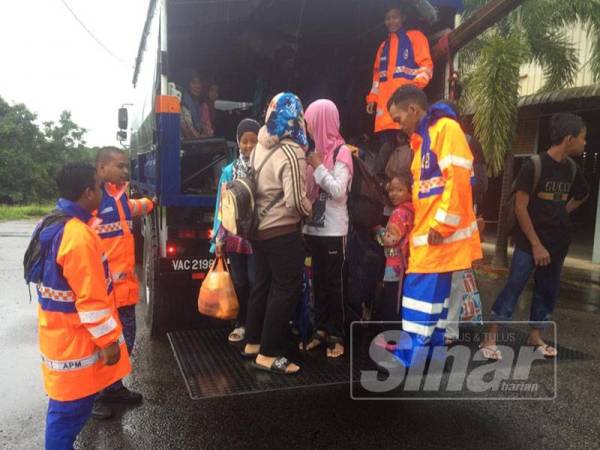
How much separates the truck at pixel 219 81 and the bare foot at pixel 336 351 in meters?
0.29

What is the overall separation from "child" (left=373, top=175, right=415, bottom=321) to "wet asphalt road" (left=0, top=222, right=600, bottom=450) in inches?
28.5

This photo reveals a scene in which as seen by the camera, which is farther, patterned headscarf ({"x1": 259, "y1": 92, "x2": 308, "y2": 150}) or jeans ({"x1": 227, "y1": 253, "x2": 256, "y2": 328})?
jeans ({"x1": 227, "y1": 253, "x2": 256, "y2": 328})

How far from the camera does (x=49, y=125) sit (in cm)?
2842

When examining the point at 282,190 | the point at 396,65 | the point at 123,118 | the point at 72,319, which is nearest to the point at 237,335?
the point at 282,190

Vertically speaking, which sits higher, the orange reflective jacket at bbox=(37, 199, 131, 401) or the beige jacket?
the beige jacket

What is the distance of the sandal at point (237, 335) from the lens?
378 centimetres

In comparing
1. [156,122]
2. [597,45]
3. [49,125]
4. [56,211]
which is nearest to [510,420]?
[56,211]

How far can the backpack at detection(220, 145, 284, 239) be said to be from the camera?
9.80 feet

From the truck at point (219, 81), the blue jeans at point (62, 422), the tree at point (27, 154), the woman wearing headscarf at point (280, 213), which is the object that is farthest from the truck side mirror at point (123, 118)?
the tree at point (27, 154)

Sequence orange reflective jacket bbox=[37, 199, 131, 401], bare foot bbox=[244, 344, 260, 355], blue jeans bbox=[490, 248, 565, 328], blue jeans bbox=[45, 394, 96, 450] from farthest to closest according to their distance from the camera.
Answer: blue jeans bbox=[490, 248, 565, 328], bare foot bbox=[244, 344, 260, 355], blue jeans bbox=[45, 394, 96, 450], orange reflective jacket bbox=[37, 199, 131, 401]

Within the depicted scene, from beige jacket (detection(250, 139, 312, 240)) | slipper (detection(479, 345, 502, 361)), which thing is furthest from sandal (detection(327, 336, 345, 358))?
slipper (detection(479, 345, 502, 361))

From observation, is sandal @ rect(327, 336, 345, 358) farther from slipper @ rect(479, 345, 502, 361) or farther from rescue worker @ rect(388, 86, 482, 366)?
slipper @ rect(479, 345, 502, 361)

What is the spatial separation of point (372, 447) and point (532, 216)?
7.14ft

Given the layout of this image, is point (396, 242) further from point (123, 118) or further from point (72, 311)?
point (123, 118)
